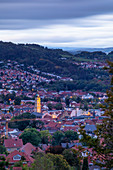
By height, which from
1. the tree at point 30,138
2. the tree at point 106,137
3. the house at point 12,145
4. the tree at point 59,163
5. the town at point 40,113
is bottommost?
the town at point 40,113

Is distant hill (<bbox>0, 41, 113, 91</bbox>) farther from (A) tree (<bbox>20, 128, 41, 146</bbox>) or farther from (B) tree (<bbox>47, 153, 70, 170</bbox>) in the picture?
(B) tree (<bbox>47, 153, 70, 170</bbox>)

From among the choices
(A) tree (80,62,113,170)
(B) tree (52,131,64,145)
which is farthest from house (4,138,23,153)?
(A) tree (80,62,113,170)

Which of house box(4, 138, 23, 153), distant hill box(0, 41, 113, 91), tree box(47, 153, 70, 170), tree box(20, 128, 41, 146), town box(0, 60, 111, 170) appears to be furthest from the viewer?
distant hill box(0, 41, 113, 91)

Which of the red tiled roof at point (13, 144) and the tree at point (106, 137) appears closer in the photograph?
the tree at point (106, 137)

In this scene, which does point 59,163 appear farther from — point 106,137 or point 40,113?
point 40,113

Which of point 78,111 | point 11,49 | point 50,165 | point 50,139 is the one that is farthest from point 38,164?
point 11,49

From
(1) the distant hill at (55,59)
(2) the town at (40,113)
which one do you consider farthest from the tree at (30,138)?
(1) the distant hill at (55,59)

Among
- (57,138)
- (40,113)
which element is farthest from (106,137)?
(40,113)

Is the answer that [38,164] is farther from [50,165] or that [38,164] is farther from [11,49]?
[11,49]

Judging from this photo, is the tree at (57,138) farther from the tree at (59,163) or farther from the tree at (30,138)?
the tree at (59,163)
